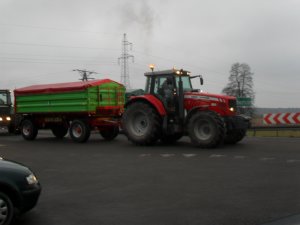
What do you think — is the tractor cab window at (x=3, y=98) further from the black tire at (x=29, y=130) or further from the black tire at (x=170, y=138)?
the black tire at (x=170, y=138)

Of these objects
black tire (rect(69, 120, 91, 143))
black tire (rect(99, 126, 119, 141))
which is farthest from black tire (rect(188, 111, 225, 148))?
black tire (rect(99, 126, 119, 141))

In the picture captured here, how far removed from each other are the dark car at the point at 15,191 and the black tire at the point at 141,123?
32.6ft

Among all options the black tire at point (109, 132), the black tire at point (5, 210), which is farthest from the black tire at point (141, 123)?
the black tire at point (5, 210)

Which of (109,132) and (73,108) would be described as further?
(109,132)

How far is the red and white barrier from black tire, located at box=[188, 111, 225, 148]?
8.40 metres

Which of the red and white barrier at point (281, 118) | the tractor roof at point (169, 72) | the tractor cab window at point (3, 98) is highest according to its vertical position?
the tractor roof at point (169, 72)

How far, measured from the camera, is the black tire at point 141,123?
16.2 metres

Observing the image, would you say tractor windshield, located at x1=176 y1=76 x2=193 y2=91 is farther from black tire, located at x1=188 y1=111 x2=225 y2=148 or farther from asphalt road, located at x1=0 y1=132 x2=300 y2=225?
asphalt road, located at x1=0 y1=132 x2=300 y2=225

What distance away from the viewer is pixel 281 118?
2247 cm

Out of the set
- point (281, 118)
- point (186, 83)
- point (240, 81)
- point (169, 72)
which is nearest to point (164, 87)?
point (169, 72)

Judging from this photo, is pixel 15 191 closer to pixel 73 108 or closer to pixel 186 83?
pixel 186 83

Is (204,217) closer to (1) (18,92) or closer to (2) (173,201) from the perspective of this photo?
(2) (173,201)

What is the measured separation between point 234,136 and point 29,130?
9.69 m

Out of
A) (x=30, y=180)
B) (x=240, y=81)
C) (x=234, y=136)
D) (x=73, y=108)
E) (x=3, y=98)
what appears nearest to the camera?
(x=30, y=180)
